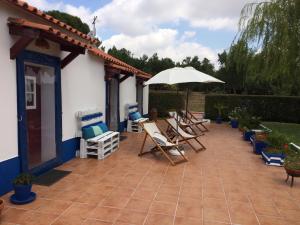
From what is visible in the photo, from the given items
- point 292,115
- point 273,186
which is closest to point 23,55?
point 273,186

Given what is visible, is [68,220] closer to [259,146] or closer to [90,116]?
[90,116]

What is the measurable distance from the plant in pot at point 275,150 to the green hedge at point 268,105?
8.74m

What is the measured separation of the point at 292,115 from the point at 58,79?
14.3 metres

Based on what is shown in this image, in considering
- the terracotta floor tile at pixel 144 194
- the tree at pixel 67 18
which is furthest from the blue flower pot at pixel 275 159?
the tree at pixel 67 18

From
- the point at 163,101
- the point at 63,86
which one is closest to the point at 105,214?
the point at 63,86

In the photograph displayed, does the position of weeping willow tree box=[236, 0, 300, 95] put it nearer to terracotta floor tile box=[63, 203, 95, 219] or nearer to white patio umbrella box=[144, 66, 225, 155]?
white patio umbrella box=[144, 66, 225, 155]

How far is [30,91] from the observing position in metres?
5.29

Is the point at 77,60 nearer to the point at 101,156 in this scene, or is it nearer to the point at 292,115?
the point at 101,156

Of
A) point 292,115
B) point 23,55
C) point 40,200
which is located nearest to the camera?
point 40,200

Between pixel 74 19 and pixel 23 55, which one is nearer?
pixel 23 55

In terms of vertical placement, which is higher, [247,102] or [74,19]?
[74,19]

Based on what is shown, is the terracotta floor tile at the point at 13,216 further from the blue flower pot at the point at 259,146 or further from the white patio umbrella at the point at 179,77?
the blue flower pot at the point at 259,146

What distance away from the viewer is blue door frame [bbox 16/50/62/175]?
185 inches

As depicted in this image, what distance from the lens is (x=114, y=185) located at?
500cm
